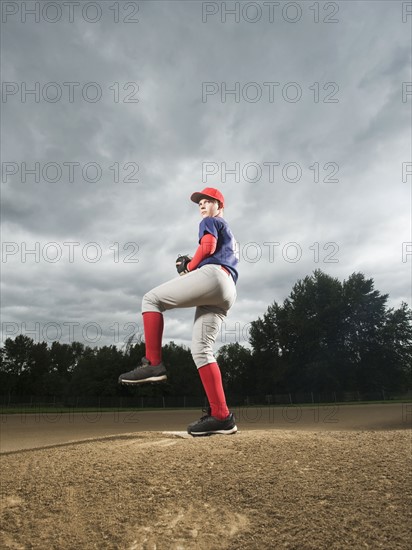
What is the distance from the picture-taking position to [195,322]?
541 cm

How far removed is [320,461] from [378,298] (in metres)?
56.5

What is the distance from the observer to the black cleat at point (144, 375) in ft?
14.9

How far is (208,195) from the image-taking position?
213 inches

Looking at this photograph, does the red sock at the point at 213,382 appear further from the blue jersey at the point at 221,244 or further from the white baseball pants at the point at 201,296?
the blue jersey at the point at 221,244

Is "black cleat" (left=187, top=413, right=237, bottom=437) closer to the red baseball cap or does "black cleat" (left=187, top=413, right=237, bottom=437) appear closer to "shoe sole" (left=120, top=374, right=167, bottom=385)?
"shoe sole" (left=120, top=374, right=167, bottom=385)

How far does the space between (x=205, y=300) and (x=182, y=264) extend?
53cm

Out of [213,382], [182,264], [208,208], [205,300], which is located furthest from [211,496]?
[208,208]

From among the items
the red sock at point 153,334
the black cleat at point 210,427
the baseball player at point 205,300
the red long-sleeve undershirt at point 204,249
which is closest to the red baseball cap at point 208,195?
the baseball player at point 205,300

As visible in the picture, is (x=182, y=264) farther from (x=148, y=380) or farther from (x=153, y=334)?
(x=148, y=380)

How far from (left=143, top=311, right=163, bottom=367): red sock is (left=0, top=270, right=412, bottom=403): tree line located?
141 ft

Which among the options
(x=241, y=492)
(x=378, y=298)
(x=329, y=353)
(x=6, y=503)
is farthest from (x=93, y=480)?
(x=378, y=298)

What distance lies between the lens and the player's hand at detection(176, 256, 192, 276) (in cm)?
513

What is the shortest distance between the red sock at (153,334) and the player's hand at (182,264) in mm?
555

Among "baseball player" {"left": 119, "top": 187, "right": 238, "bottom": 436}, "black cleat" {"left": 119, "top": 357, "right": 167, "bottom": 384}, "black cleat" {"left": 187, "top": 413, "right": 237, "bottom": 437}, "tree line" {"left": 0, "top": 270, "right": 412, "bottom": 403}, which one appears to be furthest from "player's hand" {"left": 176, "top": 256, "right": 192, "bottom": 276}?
"tree line" {"left": 0, "top": 270, "right": 412, "bottom": 403}
